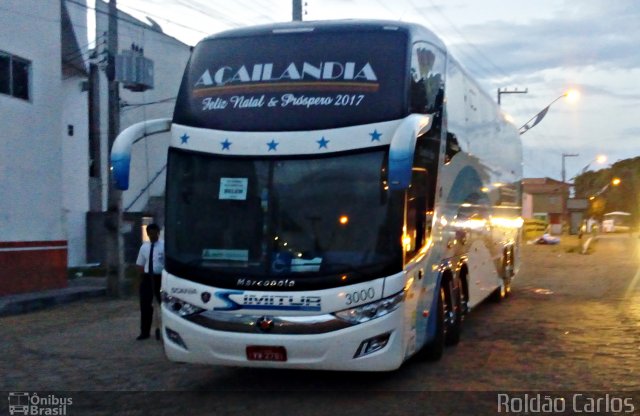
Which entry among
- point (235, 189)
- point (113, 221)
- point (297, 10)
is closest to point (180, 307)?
point (235, 189)

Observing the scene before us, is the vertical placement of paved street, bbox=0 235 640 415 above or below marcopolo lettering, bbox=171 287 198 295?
below

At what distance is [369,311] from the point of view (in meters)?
8.32

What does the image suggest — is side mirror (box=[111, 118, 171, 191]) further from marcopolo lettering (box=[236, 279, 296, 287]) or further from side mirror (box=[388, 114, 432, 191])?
side mirror (box=[388, 114, 432, 191])

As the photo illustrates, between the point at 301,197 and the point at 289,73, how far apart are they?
1371mm

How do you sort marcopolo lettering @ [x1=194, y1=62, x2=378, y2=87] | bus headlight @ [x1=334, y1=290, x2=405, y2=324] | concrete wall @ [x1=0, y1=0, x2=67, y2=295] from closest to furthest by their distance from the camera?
1. bus headlight @ [x1=334, y1=290, x2=405, y2=324]
2. marcopolo lettering @ [x1=194, y1=62, x2=378, y2=87]
3. concrete wall @ [x1=0, y1=0, x2=67, y2=295]

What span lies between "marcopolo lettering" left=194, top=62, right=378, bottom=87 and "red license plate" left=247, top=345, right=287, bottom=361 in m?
2.73

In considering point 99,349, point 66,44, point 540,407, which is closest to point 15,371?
point 99,349

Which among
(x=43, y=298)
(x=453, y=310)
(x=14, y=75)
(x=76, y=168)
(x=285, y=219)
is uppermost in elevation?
(x=14, y=75)

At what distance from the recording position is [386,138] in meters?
8.57

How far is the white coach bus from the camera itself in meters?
8.34

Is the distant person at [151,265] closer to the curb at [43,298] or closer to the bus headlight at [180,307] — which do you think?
the bus headlight at [180,307]

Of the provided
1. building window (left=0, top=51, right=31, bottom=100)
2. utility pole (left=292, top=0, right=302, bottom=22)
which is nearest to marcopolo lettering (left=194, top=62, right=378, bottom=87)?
building window (left=0, top=51, right=31, bottom=100)

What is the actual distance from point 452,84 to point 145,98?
24447 mm

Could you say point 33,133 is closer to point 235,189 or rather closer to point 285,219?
point 235,189
